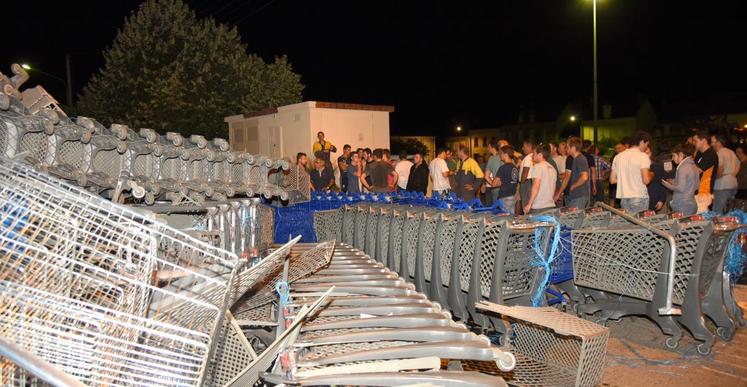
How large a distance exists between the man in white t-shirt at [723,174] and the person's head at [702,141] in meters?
0.86

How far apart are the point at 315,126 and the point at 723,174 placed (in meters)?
9.51

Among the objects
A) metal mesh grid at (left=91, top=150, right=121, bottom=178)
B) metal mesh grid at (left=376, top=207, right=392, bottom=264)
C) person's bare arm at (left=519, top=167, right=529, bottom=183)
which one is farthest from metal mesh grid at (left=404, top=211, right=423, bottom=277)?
person's bare arm at (left=519, top=167, right=529, bottom=183)

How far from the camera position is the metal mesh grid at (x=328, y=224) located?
7355mm

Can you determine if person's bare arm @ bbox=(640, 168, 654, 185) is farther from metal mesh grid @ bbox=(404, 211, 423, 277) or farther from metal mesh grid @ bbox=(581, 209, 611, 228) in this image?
metal mesh grid @ bbox=(404, 211, 423, 277)

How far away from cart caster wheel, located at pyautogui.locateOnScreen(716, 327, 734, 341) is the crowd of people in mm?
A: 3098

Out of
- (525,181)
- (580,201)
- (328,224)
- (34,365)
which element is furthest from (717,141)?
(34,365)

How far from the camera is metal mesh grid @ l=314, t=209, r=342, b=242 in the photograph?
7.36 m

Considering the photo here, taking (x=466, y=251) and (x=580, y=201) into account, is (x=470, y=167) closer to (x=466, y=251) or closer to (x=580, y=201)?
(x=580, y=201)

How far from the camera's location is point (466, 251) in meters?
5.46

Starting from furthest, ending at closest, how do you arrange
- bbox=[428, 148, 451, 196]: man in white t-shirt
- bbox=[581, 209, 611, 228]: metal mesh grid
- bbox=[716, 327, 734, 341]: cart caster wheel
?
bbox=[428, 148, 451, 196]: man in white t-shirt < bbox=[581, 209, 611, 228]: metal mesh grid < bbox=[716, 327, 734, 341]: cart caster wheel

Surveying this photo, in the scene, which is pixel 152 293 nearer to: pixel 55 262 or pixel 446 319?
pixel 55 262

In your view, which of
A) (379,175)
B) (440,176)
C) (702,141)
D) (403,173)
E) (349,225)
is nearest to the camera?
(349,225)

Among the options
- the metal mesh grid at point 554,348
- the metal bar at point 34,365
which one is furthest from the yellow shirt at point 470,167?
the metal bar at point 34,365

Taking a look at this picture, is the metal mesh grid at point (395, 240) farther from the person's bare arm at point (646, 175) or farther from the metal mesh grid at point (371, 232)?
the person's bare arm at point (646, 175)
